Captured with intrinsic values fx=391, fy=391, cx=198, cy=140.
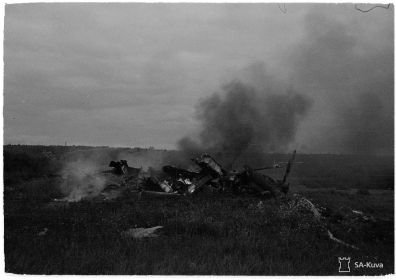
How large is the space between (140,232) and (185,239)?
1.33 m

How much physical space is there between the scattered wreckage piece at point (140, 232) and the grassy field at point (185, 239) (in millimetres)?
228

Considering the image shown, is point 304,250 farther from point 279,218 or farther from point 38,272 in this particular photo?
point 38,272

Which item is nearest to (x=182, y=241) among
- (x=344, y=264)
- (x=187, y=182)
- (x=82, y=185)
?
(x=344, y=264)

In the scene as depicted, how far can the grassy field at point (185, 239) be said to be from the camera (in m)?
8.68

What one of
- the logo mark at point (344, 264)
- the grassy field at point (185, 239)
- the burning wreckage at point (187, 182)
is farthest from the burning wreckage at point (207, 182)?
the logo mark at point (344, 264)

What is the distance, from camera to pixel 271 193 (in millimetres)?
17625

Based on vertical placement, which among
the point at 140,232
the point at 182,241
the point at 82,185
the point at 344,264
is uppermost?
the point at 82,185

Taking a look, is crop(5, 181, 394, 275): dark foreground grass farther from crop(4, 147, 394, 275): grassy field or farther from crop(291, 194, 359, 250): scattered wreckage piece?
crop(291, 194, 359, 250): scattered wreckage piece

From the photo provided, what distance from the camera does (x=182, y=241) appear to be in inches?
392

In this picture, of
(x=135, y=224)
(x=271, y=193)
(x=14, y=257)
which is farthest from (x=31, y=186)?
(x=271, y=193)

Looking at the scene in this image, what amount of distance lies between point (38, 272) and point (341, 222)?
9.70m

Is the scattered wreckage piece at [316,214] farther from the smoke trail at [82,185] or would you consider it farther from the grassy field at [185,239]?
the smoke trail at [82,185]

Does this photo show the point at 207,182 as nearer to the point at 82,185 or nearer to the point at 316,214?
the point at 82,185

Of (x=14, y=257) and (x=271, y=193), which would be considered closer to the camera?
(x=14, y=257)
